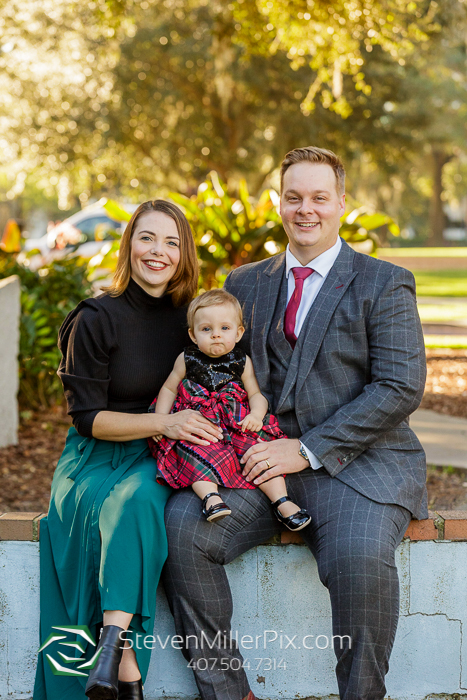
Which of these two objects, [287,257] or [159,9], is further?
[159,9]

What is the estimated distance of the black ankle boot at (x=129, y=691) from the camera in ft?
8.78

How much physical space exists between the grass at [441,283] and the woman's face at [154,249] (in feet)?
50.9

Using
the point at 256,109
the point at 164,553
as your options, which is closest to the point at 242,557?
the point at 164,553

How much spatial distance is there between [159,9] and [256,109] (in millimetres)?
3460

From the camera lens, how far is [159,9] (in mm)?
17547

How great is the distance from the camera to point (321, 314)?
3.12 m

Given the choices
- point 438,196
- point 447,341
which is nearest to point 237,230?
point 447,341

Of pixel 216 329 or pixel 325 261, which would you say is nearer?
pixel 216 329

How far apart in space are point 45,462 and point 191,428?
3.10 m

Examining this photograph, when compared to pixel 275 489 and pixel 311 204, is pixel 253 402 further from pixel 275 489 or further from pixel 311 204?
pixel 311 204

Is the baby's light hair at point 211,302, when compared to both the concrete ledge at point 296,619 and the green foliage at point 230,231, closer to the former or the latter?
the concrete ledge at point 296,619

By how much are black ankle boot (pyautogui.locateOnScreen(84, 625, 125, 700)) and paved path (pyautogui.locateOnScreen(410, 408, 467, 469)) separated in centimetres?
346

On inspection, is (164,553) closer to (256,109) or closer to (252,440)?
(252,440)

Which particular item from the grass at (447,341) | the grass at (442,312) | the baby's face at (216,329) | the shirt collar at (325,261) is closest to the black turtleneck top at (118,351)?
the baby's face at (216,329)
